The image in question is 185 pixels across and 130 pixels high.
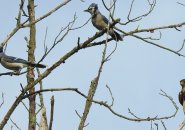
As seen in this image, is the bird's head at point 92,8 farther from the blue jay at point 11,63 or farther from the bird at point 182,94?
the bird at point 182,94

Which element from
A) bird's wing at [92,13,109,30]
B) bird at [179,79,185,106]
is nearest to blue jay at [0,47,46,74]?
bird's wing at [92,13,109,30]

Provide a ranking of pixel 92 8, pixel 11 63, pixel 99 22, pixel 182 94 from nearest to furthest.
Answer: pixel 182 94 < pixel 99 22 < pixel 11 63 < pixel 92 8

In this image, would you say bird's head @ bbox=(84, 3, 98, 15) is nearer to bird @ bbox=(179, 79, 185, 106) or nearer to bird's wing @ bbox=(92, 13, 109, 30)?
bird's wing @ bbox=(92, 13, 109, 30)

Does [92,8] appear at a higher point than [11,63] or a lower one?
higher

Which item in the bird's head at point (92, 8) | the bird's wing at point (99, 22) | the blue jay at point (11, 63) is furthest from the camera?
the bird's head at point (92, 8)

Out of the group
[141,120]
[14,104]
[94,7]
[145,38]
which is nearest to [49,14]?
[14,104]

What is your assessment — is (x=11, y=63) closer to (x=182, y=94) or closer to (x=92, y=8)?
(x=92, y=8)

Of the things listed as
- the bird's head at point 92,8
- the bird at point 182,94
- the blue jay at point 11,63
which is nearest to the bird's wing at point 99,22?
the bird's head at point 92,8

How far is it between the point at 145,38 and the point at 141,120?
62.3 inches

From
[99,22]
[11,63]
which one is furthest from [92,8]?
[11,63]

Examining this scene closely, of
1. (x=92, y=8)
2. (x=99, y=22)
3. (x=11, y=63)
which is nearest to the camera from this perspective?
(x=99, y=22)

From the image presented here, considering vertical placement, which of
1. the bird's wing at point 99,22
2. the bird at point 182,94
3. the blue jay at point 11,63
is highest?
the bird's wing at point 99,22

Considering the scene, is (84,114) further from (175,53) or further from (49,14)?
(175,53)

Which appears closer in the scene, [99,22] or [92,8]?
[99,22]
